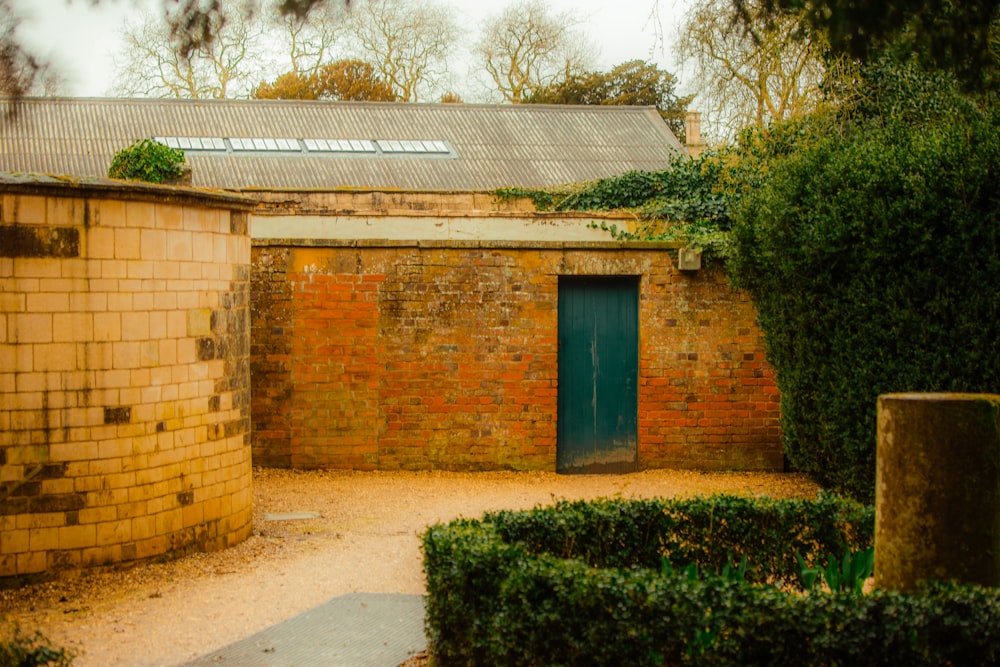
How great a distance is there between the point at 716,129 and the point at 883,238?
517 centimetres

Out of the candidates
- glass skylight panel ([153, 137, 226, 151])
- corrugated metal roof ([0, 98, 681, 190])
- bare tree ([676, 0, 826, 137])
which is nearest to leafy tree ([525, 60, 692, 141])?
corrugated metal roof ([0, 98, 681, 190])

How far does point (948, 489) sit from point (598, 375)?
7382mm

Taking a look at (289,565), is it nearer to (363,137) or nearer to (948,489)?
(948,489)

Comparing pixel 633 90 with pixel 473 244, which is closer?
pixel 473 244

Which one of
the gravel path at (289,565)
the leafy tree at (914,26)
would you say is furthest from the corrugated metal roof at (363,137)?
the leafy tree at (914,26)

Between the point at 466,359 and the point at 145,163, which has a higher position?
the point at 145,163

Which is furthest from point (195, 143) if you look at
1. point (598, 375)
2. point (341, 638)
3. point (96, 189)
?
point (341, 638)

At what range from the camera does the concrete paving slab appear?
18.5 ft

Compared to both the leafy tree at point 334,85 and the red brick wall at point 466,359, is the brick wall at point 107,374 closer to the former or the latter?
the red brick wall at point 466,359

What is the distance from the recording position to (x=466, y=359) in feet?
38.9

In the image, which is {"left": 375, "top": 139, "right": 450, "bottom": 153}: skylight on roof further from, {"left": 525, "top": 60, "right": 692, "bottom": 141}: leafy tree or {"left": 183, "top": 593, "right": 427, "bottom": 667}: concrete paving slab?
{"left": 183, "top": 593, "right": 427, "bottom": 667}: concrete paving slab

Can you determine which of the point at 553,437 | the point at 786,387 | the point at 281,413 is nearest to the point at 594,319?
the point at 553,437

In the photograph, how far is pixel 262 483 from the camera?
11133 millimetres

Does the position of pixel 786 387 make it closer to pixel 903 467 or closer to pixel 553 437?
pixel 553 437
